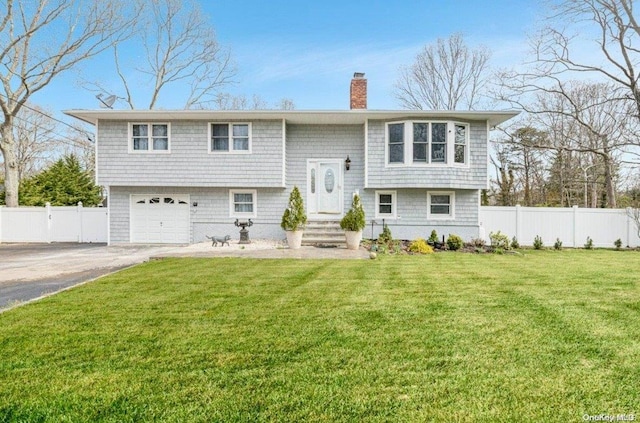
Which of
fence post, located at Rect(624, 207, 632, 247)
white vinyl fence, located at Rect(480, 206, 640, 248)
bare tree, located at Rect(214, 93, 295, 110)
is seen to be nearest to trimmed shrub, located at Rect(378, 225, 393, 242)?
white vinyl fence, located at Rect(480, 206, 640, 248)

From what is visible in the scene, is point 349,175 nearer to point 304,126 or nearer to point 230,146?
point 304,126

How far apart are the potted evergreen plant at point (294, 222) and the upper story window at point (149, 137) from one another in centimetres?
536

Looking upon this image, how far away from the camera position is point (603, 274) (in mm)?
7477

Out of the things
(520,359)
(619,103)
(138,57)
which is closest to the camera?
(520,359)

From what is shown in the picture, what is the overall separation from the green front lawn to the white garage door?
8.15 metres

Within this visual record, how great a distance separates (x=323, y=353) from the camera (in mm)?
3404

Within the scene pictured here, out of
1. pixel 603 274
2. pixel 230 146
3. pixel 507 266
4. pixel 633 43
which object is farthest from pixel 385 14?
pixel 603 274

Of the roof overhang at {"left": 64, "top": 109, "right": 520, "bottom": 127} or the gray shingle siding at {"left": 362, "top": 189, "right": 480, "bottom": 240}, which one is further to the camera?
the gray shingle siding at {"left": 362, "top": 189, "right": 480, "bottom": 240}

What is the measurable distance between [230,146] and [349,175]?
14.8 feet

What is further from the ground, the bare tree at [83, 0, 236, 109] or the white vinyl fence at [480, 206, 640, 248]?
the bare tree at [83, 0, 236, 109]

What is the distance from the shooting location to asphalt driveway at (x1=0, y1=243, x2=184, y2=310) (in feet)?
20.3

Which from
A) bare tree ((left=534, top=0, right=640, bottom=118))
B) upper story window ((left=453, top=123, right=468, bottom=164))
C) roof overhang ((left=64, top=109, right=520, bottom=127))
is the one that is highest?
bare tree ((left=534, top=0, right=640, bottom=118))
